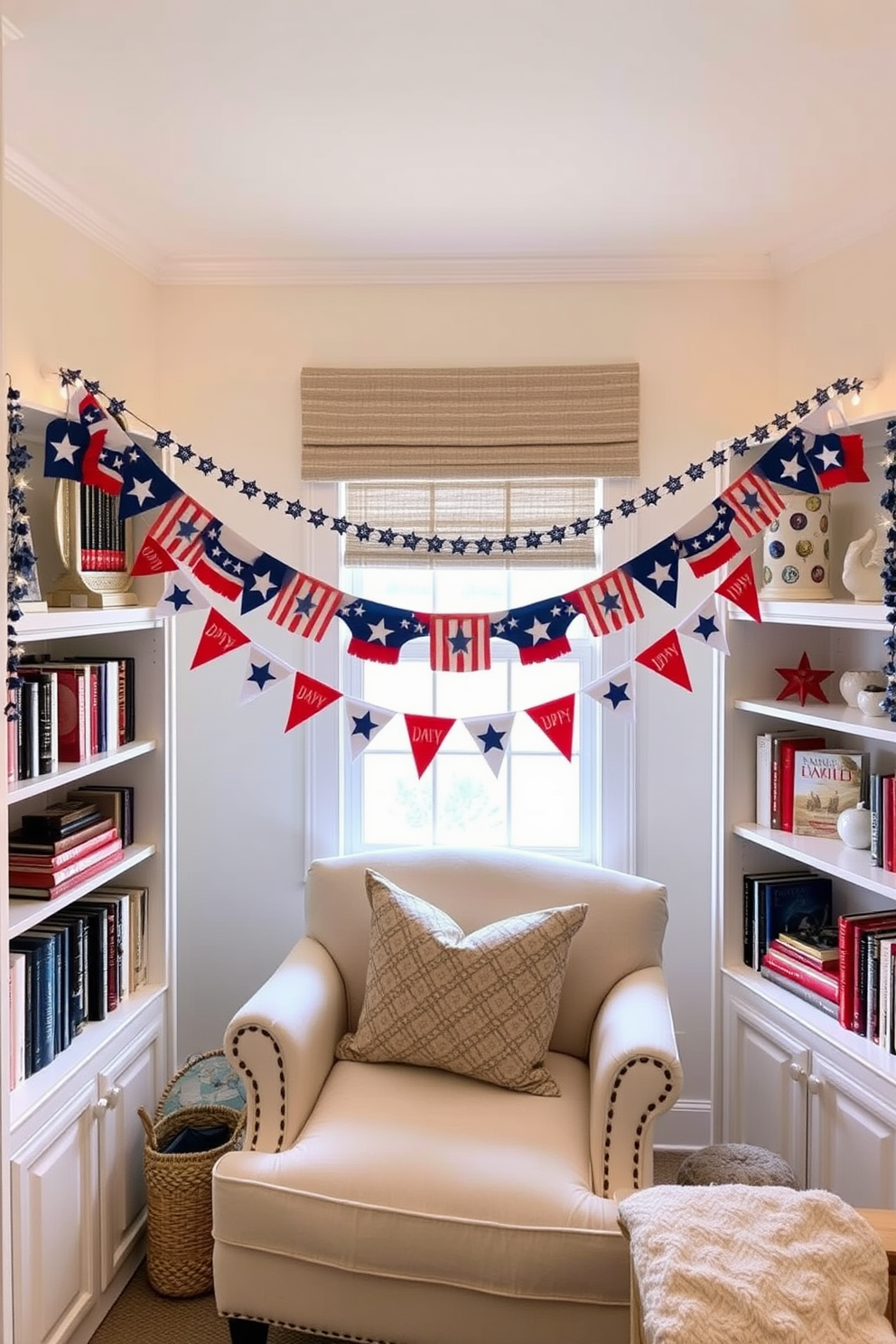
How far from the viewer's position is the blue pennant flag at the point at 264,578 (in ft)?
8.51

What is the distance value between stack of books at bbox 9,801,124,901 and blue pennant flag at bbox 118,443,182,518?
2.32 feet

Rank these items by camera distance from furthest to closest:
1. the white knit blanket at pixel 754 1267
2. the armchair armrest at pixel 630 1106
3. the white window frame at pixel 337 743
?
the white window frame at pixel 337 743 < the armchair armrest at pixel 630 1106 < the white knit blanket at pixel 754 1267

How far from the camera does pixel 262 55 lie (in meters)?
2.00

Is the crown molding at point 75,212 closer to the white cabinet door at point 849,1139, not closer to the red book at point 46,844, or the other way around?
the red book at point 46,844

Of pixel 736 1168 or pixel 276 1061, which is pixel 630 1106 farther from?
pixel 276 1061

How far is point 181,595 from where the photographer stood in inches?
101

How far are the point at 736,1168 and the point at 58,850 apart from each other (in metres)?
1.61

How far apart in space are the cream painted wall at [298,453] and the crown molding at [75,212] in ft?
0.33

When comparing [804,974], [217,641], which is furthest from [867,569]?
[217,641]

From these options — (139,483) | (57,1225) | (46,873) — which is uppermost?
(139,483)

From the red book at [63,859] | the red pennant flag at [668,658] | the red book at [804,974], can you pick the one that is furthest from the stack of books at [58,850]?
the red book at [804,974]

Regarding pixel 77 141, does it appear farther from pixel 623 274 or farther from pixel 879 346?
pixel 879 346

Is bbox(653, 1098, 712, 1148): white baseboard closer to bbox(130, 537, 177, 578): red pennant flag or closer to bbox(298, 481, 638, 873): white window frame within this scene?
bbox(298, 481, 638, 873): white window frame

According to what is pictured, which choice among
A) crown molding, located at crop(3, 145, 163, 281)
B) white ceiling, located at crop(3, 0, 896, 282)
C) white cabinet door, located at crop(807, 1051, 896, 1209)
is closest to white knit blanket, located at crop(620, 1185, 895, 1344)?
white cabinet door, located at crop(807, 1051, 896, 1209)
